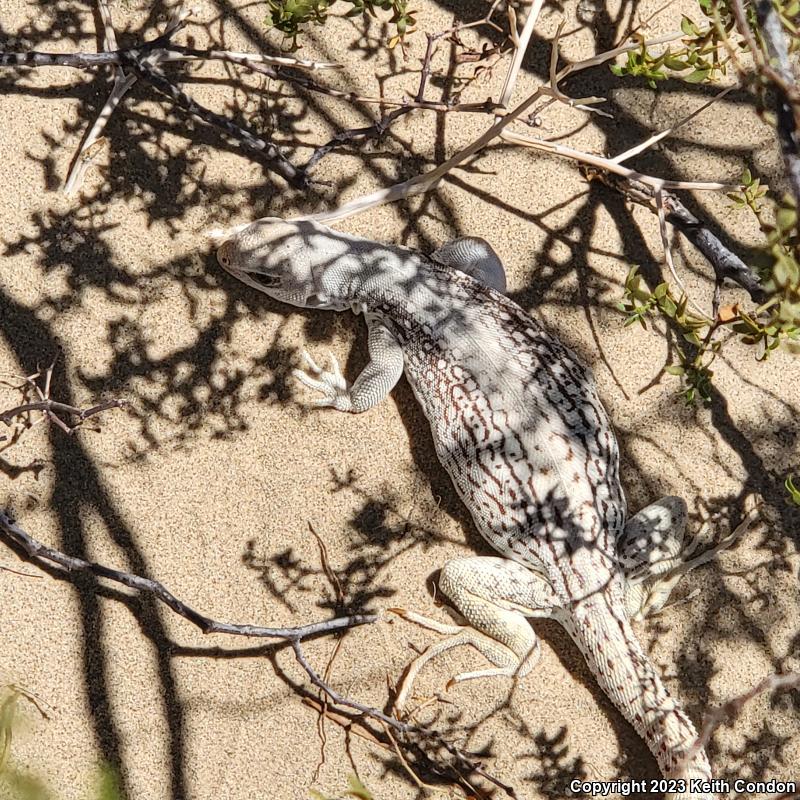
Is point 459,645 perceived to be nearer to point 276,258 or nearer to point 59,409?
point 276,258

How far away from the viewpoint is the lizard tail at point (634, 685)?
347cm

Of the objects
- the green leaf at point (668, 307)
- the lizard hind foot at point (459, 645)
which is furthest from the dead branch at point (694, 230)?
the lizard hind foot at point (459, 645)

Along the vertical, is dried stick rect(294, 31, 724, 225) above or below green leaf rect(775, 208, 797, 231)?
above

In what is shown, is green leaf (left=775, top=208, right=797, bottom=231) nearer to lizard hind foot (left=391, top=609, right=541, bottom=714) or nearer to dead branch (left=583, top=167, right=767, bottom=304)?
dead branch (left=583, top=167, right=767, bottom=304)

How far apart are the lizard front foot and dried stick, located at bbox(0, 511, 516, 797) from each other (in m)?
0.89

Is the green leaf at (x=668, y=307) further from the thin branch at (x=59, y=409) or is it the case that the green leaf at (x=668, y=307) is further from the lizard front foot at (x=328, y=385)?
the thin branch at (x=59, y=409)

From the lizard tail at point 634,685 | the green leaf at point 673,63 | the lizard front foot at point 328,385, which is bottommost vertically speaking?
the lizard tail at point 634,685

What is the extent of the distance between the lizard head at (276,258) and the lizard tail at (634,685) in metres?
1.67

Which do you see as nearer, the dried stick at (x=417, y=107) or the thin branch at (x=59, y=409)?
the thin branch at (x=59, y=409)

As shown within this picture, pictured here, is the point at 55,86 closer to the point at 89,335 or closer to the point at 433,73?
the point at 89,335

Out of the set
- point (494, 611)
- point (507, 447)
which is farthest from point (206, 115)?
point (494, 611)

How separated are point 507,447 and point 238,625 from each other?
1.30 m

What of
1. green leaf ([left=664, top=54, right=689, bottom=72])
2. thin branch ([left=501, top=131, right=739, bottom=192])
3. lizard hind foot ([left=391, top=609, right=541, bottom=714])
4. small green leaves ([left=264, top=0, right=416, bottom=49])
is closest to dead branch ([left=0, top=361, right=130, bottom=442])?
lizard hind foot ([left=391, top=609, right=541, bottom=714])

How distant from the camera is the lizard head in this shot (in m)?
Result: 3.80
